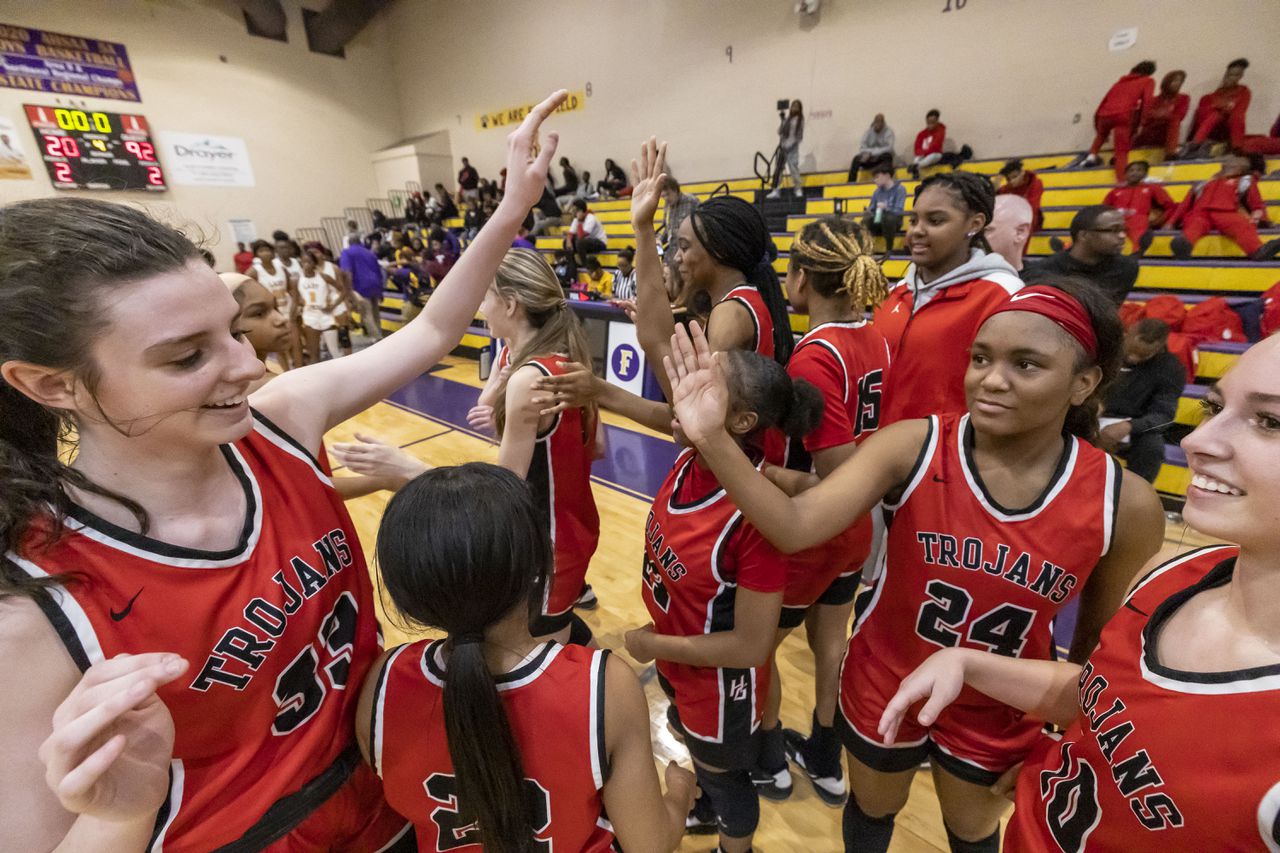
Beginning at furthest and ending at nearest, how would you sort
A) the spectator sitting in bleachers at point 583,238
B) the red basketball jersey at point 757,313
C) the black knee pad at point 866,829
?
the spectator sitting in bleachers at point 583,238 → the red basketball jersey at point 757,313 → the black knee pad at point 866,829

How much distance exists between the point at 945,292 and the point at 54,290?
2.35 m

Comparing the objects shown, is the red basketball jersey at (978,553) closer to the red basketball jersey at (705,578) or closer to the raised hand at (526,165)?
the red basketball jersey at (705,578)

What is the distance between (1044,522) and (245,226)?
16.6 m

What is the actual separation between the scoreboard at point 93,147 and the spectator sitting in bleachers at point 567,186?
7.94 meters

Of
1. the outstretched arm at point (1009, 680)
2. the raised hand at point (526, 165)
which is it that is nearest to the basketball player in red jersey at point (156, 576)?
the raised hand at point (526, 165)

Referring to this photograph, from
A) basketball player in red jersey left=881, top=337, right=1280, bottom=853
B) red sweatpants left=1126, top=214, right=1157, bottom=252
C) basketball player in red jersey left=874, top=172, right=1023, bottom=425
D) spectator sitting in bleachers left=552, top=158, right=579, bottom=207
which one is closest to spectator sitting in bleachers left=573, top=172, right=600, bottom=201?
spectator sitting in bleachers left=552, top=158, right=579, bottom=207

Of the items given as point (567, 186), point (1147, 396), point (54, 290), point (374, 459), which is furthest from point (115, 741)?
point (567, 186)

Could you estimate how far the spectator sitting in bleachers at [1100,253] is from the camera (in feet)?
10.2

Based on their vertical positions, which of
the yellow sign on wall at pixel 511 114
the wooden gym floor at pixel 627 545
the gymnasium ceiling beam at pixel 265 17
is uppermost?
the gymnasium ceiling beam at pixel 265 17

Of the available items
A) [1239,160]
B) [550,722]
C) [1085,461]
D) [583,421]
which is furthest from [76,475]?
[1239,160]

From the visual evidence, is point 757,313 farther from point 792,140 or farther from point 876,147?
point 792,140

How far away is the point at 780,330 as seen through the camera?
7.25 ft

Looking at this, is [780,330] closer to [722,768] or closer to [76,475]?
[722,768]

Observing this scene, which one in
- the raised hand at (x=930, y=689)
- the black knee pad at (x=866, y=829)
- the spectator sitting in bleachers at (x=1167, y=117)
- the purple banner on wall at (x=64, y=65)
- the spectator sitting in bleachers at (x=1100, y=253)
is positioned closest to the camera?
the raised hand at (x=930, y=689)
